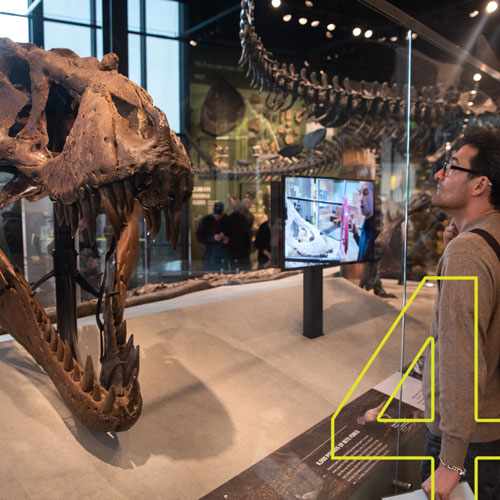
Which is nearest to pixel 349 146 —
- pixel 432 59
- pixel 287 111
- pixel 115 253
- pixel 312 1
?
pixel 287 111

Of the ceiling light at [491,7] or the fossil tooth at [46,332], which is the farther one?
the ceiling light at [491,7]

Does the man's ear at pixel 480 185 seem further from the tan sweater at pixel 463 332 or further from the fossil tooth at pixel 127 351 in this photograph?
the fossil tooth at pixel 127 351

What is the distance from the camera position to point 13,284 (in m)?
1.82

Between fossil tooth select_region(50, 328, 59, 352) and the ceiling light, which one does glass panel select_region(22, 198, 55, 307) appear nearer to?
fossil tooth select_region(50, 328, 59, 352)

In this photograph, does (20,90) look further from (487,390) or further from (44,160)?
(487,390)

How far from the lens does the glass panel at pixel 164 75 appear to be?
11.5 ft

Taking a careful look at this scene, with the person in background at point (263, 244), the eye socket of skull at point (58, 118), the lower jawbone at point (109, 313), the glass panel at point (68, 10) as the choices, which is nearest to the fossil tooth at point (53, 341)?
the lower jawbone at point (109, 313)

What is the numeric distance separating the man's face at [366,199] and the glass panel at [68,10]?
7.23 feet

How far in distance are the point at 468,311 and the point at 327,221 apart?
218 centimetres

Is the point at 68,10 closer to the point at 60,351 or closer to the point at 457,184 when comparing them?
the point at 60,351

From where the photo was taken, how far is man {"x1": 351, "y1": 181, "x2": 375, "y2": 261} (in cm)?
363

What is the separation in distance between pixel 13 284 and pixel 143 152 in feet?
2.72

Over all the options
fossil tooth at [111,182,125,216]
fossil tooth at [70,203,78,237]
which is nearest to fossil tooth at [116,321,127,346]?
fossil tooth at [70,203,78,237]

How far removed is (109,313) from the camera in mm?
1824
